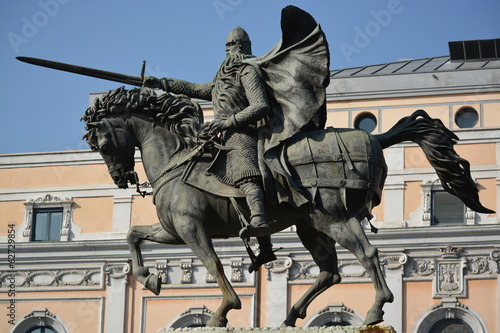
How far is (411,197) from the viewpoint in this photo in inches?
1438

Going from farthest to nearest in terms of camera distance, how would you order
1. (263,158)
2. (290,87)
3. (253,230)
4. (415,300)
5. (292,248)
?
(292,248) → (415,300) → (290,87) → (263,158) → (253,230)

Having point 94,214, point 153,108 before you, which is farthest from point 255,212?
point 94,214

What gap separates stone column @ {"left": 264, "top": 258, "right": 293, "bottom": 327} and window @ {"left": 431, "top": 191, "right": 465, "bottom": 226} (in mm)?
4018

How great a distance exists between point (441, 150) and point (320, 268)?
1.65 metres

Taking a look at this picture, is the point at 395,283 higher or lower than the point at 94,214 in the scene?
lower

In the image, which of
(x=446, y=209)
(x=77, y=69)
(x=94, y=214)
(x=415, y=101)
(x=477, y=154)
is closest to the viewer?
(x=77, y=69)

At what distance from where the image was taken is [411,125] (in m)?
13.7

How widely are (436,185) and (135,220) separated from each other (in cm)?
849

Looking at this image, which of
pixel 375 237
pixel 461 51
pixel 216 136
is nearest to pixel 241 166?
pixel 216 136

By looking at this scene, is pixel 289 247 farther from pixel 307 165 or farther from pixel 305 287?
pixel 307 165

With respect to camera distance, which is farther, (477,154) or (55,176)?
(55,176)

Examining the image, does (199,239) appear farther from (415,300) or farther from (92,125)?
(415,300)

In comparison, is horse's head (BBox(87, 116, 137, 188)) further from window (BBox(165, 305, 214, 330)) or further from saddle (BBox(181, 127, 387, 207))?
window (BBox(165, 305, 214, 330))

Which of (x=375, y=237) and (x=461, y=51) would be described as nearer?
(x=375, y=237)
